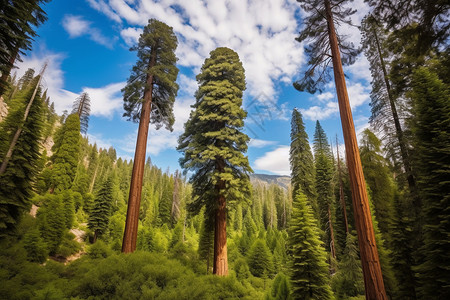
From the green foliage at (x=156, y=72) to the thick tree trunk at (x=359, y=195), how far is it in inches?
Result: 318

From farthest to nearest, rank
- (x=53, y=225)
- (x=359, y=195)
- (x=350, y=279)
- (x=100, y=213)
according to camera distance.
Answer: (x=100, y=213) < (x=53, y=225) < (x=350, y=279) < (x=359, y=195)

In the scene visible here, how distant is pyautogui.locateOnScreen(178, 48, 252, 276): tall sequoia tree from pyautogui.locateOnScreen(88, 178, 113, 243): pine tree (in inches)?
899

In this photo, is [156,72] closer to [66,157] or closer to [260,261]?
[66,157]

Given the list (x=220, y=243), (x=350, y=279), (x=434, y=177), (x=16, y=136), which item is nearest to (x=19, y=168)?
(x=16, y=136)

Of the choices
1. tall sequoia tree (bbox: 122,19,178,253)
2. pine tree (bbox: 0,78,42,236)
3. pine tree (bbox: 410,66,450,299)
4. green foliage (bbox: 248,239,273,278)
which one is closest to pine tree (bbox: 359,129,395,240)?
green foliage (bbox: 248,239,273,278)

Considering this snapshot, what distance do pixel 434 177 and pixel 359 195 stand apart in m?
3.37

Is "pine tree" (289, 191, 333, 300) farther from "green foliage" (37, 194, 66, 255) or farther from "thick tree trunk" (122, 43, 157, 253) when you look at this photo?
"green foliage" (37, 194, 66, 255)

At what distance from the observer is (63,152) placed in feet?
85.5

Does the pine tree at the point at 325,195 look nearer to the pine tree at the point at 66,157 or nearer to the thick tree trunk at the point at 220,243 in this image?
the thick tree trunk at the point at 220,243

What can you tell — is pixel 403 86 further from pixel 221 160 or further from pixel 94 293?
pixel 94 293

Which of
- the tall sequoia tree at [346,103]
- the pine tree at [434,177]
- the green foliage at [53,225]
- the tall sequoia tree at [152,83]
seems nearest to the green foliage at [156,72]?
the tall sequoia tree at [152,83]

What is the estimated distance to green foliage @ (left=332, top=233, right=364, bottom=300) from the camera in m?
14.5

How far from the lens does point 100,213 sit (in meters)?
27.0

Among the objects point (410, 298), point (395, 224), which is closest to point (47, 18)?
point (395, 224)
